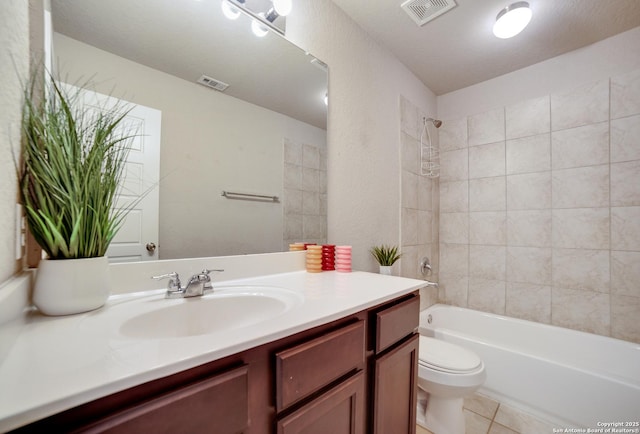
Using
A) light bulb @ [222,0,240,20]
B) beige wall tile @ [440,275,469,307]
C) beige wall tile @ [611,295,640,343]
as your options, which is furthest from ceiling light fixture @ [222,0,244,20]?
beige wall tile @ [611,295,640,343]

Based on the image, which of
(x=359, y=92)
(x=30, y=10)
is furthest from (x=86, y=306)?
(x=359, y=92)

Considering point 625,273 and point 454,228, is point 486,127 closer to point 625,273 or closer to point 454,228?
point 454,228

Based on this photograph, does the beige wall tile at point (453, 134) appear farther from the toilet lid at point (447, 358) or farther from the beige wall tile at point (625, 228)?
the toilet lid at point (447, 358)

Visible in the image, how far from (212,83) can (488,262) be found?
7.94 ft

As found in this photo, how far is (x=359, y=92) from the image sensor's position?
1.64 metres

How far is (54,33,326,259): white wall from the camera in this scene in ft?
2.72

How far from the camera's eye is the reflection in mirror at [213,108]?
820mm

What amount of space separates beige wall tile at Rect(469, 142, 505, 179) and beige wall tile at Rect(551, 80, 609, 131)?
0.37 m

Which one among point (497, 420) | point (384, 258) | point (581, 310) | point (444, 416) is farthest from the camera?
point (581, 310)

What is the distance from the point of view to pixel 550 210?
1943mm

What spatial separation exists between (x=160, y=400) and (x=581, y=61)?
116 inches

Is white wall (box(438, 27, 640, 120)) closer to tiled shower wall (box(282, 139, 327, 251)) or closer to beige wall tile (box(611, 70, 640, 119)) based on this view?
beige wall tile (box(611, 70, 640, 119))

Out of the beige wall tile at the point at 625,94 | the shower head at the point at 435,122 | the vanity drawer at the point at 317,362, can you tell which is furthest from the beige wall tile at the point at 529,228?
the vanity drawer at the point at 317,362

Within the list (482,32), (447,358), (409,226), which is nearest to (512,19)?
(482,32)
